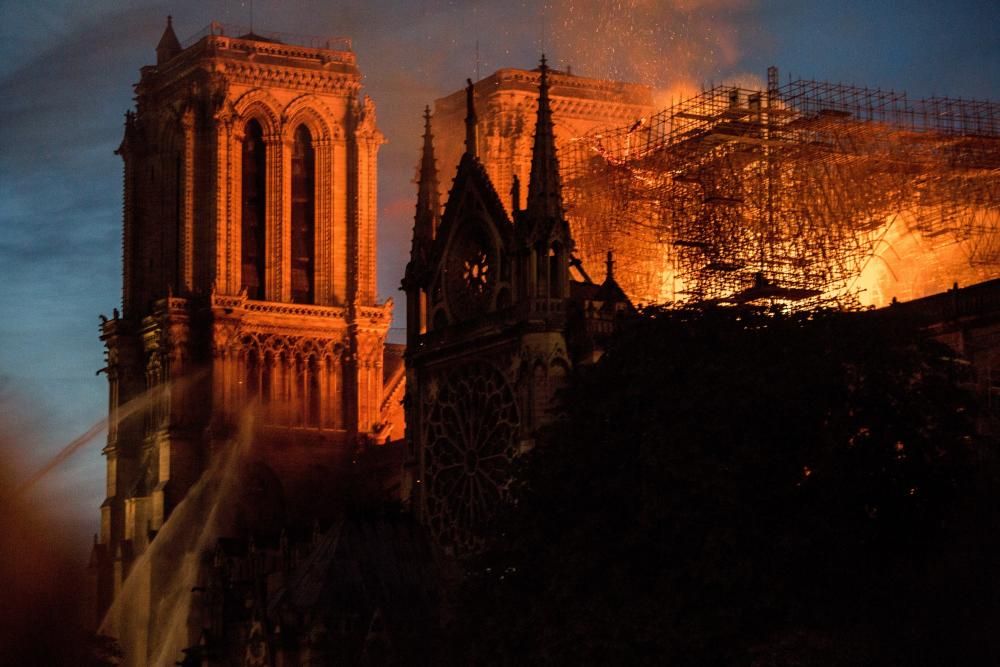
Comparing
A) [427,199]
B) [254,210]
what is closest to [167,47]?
[254,210]

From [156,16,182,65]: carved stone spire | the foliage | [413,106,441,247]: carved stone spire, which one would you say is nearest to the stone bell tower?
[156,16,182,65]: carved stone spire

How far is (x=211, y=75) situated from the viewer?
353ft

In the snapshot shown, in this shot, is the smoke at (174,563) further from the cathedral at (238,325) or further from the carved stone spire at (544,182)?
the carved stone spire at (544,182)

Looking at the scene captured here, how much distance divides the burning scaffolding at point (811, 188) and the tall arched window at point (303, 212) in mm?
32726

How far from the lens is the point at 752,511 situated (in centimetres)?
5106

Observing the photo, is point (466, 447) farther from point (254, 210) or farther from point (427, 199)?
point (254, 210)

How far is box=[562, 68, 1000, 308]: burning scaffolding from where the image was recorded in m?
75.4

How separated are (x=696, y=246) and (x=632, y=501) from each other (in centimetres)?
2333

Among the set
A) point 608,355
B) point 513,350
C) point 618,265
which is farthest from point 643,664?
point 618,265

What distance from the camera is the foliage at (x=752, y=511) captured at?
49.3m

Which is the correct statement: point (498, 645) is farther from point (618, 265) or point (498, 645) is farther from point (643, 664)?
point (618, 265)

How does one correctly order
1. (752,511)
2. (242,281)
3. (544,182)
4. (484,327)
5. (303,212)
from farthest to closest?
(303,212), (242,281), (484,327), (544,182), (752,511)

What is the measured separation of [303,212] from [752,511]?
6260 centimetres

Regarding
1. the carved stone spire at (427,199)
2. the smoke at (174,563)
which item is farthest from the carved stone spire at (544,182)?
the smoke at (174,563)
